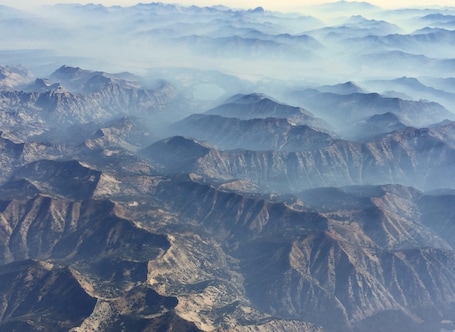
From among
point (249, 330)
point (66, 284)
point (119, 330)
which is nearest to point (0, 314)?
point (66, 284)

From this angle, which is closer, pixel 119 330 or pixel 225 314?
pixel 119 330

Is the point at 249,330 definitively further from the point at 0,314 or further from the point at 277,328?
the point at 0,314

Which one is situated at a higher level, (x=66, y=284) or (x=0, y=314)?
(x=66, y=284)

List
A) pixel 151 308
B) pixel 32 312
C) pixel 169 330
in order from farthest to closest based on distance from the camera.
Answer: pixel 32 312, pixel 151 308, pixel 169 330

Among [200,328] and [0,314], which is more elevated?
[200,328]

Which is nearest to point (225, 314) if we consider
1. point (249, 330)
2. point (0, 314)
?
point (249, 330)

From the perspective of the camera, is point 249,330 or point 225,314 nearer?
point 249,330

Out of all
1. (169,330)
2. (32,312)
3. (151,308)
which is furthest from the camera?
(32,312)

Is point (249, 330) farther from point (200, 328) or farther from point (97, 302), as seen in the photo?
point (97, 302)

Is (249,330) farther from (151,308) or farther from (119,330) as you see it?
(119,330)
